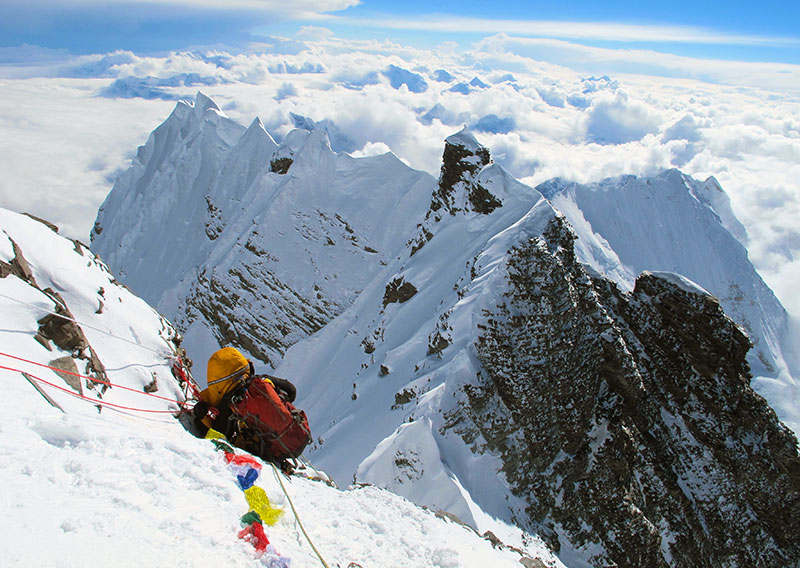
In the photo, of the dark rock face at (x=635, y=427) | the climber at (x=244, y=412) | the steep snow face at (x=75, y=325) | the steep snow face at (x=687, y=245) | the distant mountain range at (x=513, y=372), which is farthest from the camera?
the steep snow face at (x=687, y=245)

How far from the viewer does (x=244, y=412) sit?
8648mm

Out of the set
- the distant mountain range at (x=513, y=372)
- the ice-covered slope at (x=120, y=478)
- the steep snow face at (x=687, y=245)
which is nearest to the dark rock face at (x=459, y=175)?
the distant mountain range at (x=513, y=372)

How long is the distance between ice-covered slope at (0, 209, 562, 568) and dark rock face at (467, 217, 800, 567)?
33.5 ft

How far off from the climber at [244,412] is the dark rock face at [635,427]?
43.8ft

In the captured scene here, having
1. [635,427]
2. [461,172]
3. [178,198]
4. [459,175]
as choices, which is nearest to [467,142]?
[461,172]

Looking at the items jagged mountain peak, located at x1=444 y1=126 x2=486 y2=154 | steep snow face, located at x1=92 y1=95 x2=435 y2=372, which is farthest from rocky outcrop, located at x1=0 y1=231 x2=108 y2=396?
steep snow face, located at x1=92 y1=95 x2=435 y2=372

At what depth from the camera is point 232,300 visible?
5272 cm

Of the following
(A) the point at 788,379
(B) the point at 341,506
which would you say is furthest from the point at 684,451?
(A) the point at 788,379

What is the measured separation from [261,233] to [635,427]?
4497cm

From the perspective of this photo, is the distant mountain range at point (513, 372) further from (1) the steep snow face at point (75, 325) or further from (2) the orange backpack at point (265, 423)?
(1) the steep snow face at point (75, 325)

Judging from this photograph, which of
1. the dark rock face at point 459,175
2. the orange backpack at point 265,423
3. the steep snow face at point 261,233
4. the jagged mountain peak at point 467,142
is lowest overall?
the steep snow face at point 261,233

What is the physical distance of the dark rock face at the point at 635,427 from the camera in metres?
20.2

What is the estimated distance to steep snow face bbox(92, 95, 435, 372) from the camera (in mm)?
52750

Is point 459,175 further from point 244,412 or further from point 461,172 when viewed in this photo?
point 244,412
